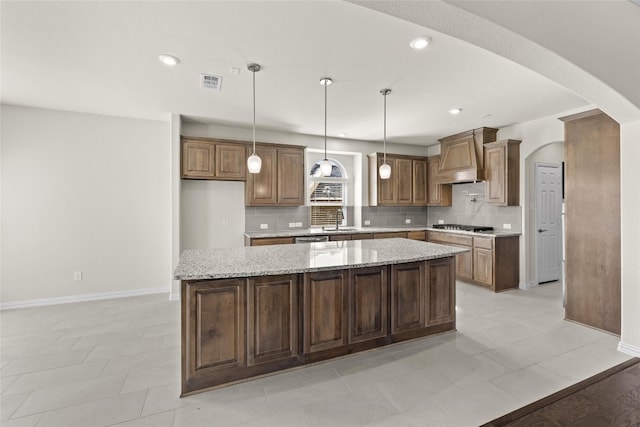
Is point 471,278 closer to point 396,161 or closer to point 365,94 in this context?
point 396,161

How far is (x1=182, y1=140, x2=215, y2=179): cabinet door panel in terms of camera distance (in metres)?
4.40

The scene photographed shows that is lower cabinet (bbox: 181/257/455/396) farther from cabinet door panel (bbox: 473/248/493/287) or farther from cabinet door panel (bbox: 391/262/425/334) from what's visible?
cabinet door panel (bbox: 473/248/493/287)

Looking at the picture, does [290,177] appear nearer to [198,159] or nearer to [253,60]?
[198,159]

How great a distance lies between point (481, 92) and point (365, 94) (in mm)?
1345

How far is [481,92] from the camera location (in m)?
3.40

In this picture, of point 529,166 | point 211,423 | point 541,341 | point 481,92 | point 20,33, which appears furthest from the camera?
point 529,166

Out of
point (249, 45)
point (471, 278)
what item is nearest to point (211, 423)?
point (249, 45)

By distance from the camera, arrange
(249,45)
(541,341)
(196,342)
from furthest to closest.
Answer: (541,341) < (249,45) < (196,342)

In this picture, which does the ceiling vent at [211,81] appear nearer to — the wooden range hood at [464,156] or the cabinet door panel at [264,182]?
the cabinet door panel at [264,182]

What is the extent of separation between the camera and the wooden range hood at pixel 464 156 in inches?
196

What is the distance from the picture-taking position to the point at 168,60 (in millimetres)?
2615

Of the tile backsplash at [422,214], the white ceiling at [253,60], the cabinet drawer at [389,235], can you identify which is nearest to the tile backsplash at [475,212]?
the tile backsplash at [422,214]

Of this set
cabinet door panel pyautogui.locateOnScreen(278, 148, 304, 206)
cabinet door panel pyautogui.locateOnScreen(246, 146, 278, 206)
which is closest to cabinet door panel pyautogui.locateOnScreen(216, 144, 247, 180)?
cabinet door panel pyautogui.locateOnScreen(246, 146, 278, 206)

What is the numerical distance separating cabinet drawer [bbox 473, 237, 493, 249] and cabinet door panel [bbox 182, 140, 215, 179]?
14.3ft
